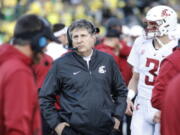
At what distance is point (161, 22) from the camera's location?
7754 mm

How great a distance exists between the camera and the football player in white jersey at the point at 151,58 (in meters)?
7.70

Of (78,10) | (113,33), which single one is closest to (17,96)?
(113,33)

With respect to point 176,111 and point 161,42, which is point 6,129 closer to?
point 176,111

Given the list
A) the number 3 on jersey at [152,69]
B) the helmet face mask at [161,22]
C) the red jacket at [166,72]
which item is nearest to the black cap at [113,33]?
the helmet face mask at [161,22]

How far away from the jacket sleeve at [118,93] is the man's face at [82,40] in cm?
34

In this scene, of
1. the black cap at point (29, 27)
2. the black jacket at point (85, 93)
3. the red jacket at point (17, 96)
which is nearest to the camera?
the red jacket at point (17, 96)

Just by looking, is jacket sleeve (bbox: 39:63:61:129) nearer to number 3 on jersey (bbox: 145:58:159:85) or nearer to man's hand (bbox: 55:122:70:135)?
man's hand (bbox: 55:122:70:135)

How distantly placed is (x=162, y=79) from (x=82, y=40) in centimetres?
109

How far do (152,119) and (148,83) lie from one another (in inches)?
18.0

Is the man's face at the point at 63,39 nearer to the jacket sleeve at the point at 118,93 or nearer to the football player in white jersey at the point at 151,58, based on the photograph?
the football player in white jersey at the point at 151,58

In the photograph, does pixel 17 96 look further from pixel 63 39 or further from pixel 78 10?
pixel 78 10

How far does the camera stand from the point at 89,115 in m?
6.54

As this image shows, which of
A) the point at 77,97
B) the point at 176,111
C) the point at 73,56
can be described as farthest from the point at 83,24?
the point at 176,111

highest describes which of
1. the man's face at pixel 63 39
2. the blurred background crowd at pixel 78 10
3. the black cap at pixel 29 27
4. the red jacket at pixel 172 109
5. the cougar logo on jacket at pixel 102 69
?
the black cap at pixel 29 27
